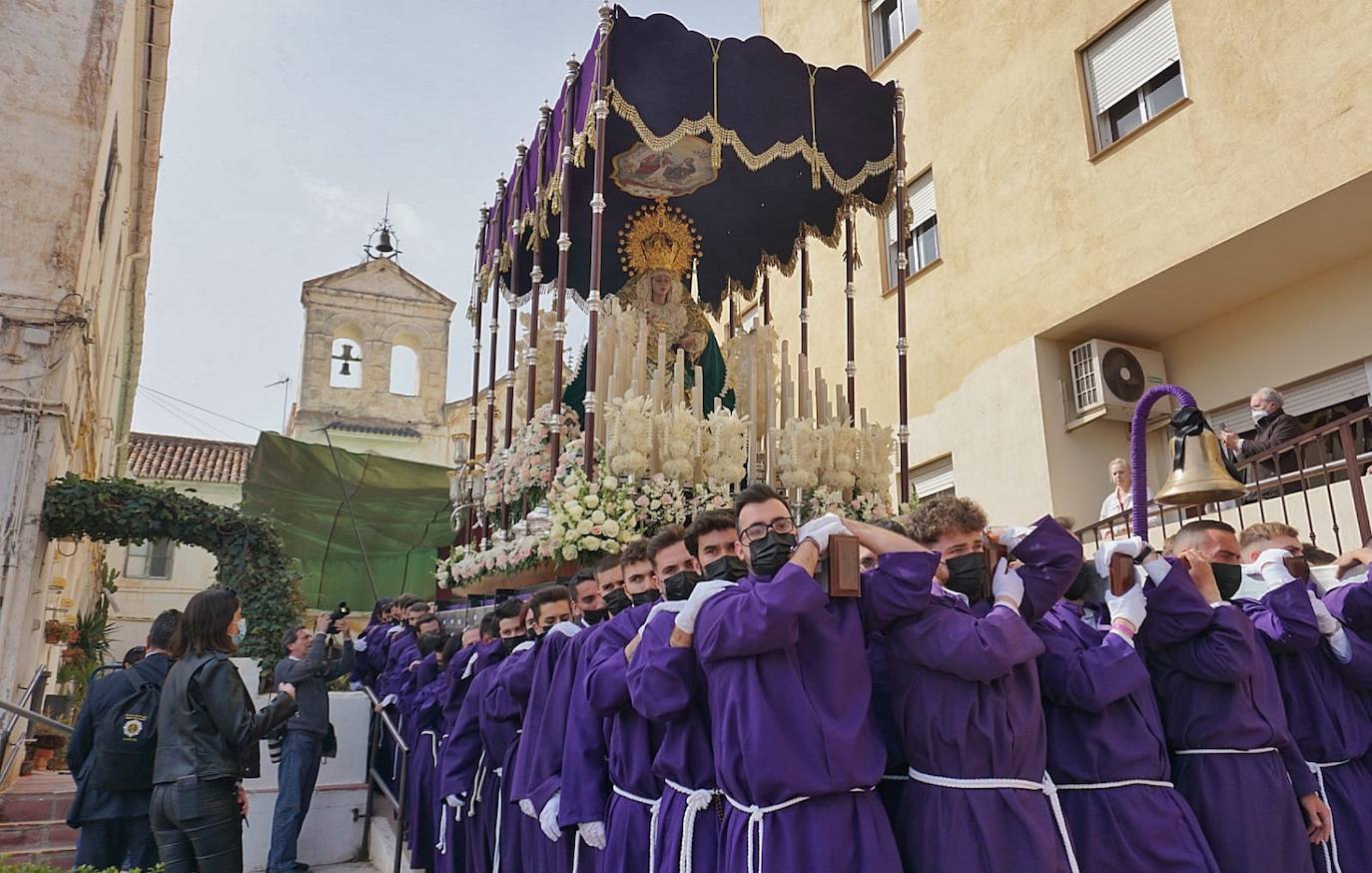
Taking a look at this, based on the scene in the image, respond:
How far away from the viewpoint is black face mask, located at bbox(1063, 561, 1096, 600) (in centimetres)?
336

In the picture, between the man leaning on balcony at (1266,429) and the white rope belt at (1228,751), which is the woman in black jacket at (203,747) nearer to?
the white rope belt at (1228,751)

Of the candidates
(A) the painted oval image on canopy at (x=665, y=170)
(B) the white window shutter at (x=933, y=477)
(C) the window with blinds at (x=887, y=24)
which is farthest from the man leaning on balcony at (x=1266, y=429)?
(C) the window with blinds at (x=887, y=24)

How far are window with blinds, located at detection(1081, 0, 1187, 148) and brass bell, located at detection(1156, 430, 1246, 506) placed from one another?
6940 millimetres

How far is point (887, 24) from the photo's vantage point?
13547mm

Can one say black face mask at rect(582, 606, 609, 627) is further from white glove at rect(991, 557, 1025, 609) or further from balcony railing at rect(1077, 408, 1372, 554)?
balcony railing at rect(1077, 408, 1372, 554)

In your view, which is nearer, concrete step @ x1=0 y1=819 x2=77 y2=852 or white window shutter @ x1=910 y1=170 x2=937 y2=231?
concrete step @ x1=0 y1=819 x2=77 y2=852

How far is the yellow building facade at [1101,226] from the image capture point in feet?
26.7

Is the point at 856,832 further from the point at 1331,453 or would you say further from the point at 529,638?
the point at 1331,453

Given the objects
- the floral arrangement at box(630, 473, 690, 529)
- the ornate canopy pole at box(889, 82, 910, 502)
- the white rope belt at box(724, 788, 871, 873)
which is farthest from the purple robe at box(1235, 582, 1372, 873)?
the ornate canopy pole at box(889, 82, 910, 502)

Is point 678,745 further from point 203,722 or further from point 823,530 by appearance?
point 203,722

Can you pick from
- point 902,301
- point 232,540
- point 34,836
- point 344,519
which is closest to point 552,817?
point 902,301

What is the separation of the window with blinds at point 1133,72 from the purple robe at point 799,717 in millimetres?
8317

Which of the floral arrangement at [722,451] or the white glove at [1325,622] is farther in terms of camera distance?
the floral arrangement at [722,451]

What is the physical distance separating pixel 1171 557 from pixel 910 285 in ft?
30.4
